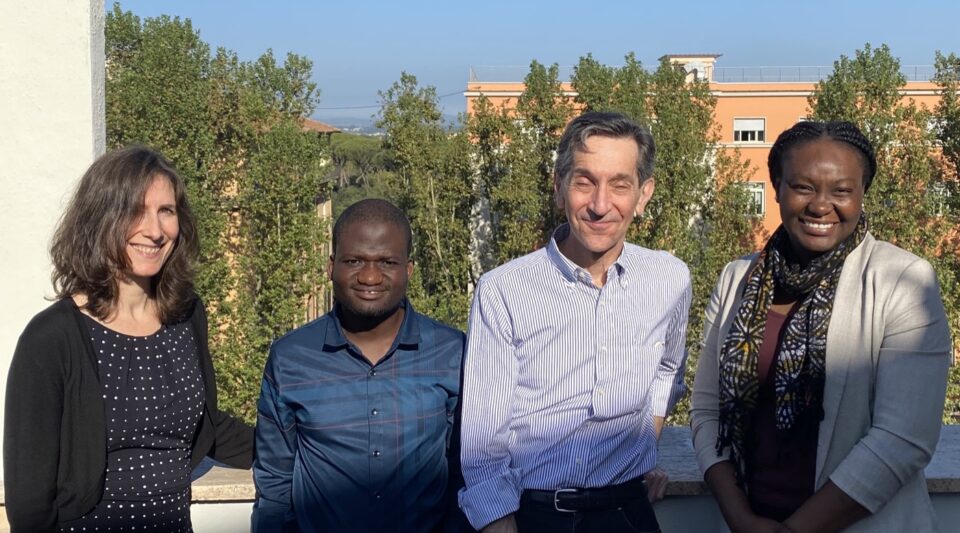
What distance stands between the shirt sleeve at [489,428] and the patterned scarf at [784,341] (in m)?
0.45

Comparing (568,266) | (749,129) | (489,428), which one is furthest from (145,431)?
(749,129)

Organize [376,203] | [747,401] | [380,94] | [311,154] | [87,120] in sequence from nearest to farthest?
[747,401] → [376,203] → [87,120] → [311,154] → [380,94]

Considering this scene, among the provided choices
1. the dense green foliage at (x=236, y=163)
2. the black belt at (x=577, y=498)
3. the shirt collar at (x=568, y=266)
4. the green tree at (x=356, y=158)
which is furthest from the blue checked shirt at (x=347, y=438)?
the green tree at (x=356, y=158)

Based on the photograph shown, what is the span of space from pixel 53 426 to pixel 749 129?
37668 mm

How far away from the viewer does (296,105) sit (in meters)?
25.9

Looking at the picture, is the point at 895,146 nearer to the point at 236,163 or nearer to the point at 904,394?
the point at 236,163

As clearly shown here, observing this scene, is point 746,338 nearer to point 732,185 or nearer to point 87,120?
point 87,120

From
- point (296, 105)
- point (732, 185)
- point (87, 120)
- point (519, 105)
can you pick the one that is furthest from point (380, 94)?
point (87, 120)

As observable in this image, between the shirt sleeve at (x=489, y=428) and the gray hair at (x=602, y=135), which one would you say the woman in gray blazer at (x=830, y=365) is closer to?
the gray hair at (x=602, y=135)

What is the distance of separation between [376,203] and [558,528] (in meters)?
0.81

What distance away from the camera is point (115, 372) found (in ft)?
7.06

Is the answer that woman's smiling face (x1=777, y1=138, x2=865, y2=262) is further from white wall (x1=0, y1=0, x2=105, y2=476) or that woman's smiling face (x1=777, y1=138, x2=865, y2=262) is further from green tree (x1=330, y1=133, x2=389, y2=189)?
green tree (x1=330, y1=133, x2=389, y2=189)

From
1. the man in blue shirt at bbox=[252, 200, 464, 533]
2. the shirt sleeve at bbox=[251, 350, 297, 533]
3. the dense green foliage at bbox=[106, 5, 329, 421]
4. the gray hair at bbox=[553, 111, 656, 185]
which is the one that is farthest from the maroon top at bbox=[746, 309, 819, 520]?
the dense green foliage at bbox=[106, 5, 329, 421]

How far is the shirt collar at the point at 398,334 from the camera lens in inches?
86.4
